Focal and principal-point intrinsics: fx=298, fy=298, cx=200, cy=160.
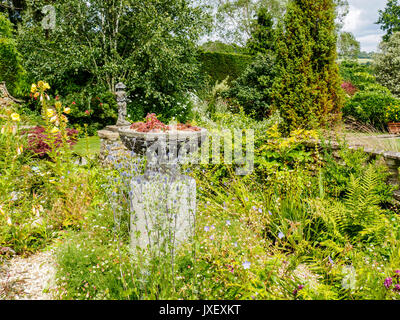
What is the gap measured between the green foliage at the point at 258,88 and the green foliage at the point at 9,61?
6.99m

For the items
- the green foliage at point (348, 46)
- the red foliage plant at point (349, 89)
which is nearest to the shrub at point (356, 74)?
the red foliage plant at point (349, 89)

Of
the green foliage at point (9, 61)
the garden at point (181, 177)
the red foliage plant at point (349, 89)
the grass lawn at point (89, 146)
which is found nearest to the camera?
the garden at point (181, 177)

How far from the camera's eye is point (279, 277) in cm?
218

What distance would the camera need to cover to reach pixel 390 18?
23.9m

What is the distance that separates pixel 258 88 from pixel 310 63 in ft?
10.6

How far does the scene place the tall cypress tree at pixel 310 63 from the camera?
6430 millimetres

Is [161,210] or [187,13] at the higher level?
[187,13]

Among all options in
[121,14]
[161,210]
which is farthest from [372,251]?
[121,14]

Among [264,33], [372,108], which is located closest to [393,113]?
[372,108]

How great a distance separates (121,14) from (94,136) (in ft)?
12.6

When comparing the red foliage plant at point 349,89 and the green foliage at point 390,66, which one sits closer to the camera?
the red foliage plant at point 349,89

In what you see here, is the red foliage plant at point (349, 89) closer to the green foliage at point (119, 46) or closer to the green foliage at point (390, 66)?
the green foliage at point (390, 66)

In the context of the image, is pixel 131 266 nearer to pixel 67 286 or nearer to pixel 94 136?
pixel 67 286

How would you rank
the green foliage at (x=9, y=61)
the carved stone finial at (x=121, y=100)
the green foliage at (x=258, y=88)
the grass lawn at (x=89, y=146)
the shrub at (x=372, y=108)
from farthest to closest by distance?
the shrub at (x=372, y=108), the green foliage at (x=258, y=88), the green foliage at (x=9, y=61), the grass lawn at (x=89, y=146), the carved stone finial at (x=121, y=100)
